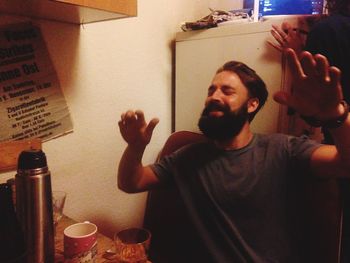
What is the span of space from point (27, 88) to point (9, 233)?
56 centimetres

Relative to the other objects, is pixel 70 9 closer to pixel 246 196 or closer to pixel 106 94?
pixel 106 94

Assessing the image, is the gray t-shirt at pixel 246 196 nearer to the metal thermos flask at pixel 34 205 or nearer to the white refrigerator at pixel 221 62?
the white refrigerator at pixel 221 62

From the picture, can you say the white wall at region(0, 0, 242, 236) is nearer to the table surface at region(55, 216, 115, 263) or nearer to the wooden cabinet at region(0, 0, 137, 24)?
the wooden cabinet at region(0, 0, 137, 24)

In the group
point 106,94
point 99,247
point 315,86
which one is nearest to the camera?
point 315,86

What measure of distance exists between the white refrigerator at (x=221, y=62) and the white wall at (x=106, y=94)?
0.30 feet

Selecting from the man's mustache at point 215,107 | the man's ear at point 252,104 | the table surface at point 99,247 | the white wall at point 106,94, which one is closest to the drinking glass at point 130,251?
the table surface at point 99,247

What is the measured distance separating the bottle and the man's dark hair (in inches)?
37.6

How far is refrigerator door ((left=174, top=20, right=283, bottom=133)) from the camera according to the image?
142cm

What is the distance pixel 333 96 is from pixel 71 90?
910 millimetres

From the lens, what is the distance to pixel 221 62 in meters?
1.56

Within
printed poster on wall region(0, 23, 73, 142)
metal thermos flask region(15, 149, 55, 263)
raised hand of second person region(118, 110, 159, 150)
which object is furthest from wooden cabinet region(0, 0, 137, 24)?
metal thermos flask region(15, 149, 55, 263)

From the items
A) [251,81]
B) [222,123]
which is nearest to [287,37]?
[251,81]

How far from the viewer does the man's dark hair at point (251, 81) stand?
53.1 inches

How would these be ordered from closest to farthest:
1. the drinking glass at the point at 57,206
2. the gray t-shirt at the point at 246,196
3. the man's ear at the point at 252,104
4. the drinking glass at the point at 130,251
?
the drinking glass at the point at 130,251 → the drinking glass at the point at 57,206 → the gray t-shirt at the point at 246,196 → the man's ear at the point at 252,104
